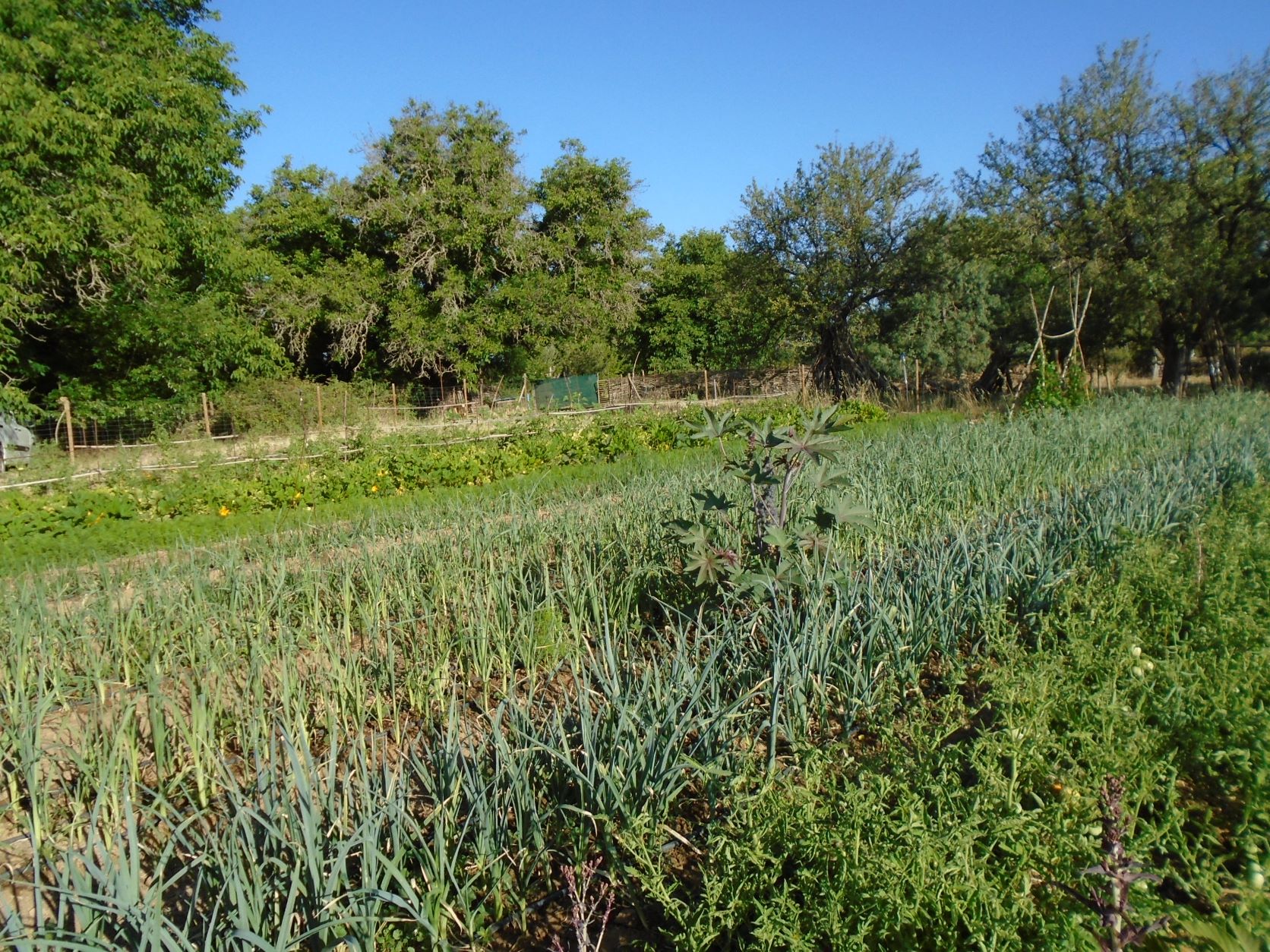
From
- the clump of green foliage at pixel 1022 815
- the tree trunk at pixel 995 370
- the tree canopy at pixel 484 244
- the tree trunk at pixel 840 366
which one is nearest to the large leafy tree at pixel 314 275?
the tree canopy at pixel 484 244

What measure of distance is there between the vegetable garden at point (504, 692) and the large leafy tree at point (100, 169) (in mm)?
10377

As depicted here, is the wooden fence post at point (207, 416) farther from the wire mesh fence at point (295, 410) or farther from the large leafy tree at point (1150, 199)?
the large leafy tree at point (1150, 199)

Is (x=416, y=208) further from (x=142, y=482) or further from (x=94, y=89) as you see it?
(x=142, y=482)

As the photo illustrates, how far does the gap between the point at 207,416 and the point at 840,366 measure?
47.9ft

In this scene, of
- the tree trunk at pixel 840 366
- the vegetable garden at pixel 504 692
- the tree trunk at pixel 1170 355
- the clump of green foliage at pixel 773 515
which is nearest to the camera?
the vegetable garden at pixel 504 692

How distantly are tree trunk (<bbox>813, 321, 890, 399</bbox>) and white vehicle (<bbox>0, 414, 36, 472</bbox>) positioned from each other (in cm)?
1631

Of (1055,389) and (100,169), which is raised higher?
(100,169)

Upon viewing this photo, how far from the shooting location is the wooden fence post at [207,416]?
15739mm

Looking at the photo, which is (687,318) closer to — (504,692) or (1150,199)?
(1150,199)

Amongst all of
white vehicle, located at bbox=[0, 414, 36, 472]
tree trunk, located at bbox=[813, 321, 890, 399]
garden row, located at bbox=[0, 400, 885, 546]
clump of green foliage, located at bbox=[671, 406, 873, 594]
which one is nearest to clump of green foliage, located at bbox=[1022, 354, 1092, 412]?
garden row, located at bbox=[0, 400, 885, 546]

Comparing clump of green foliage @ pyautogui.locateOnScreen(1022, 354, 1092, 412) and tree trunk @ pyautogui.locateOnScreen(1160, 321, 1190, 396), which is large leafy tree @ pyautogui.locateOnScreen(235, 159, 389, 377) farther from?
tree trunk @ pyautogui.locateOnScreen(1160, 321, 1190, 396)

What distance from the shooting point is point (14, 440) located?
41.4ft

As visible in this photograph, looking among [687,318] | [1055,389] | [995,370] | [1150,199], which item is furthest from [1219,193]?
[687,318]

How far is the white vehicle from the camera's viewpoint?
480 inches
